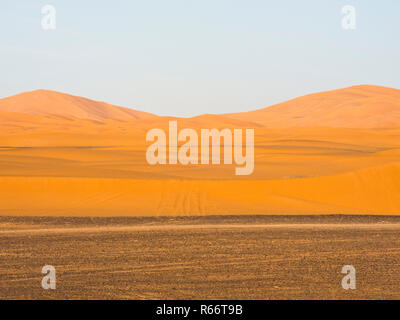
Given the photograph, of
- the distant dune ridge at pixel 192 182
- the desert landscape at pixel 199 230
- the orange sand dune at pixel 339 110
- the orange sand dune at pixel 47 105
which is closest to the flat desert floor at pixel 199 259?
the desert landscape at pixel 199 230

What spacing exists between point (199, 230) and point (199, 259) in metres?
4.11

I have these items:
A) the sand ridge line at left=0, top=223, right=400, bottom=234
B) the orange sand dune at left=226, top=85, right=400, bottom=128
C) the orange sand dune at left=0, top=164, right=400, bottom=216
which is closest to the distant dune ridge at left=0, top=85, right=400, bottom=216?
the orange sand dune at left=0, top=164, right=400, bottom=216

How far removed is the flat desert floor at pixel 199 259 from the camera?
32.5 ft

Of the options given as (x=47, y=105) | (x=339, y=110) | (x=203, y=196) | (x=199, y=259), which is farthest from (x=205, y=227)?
(x=47, y=105)

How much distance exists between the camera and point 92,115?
191375 mm

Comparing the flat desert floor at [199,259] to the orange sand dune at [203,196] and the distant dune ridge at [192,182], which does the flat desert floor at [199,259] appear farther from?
the distant dune ridge at [192,182]

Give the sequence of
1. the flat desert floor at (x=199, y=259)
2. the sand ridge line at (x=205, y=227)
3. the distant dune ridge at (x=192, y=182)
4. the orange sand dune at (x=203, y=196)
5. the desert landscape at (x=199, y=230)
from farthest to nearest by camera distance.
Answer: the distant dune ridge at (x=192, y=182) → the orange sand dune at (x=203, y=196) → the sand ridge line at (x=205, y=227) → the desert landscape at (x=199, y=230) → the flat desert floor at (x=199, y=259)

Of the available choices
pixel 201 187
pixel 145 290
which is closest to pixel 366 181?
pixel 201 187

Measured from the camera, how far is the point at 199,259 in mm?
12312

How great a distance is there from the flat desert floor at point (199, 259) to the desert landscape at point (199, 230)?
0.02 meters

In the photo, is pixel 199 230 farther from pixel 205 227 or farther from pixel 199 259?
pixel 199 259

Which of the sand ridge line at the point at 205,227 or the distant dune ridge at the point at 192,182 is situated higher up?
the distant dune ridge at the point at 192,182

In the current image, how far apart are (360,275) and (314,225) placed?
6930mm

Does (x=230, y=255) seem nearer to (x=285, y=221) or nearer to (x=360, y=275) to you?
(x=360, y=275)
